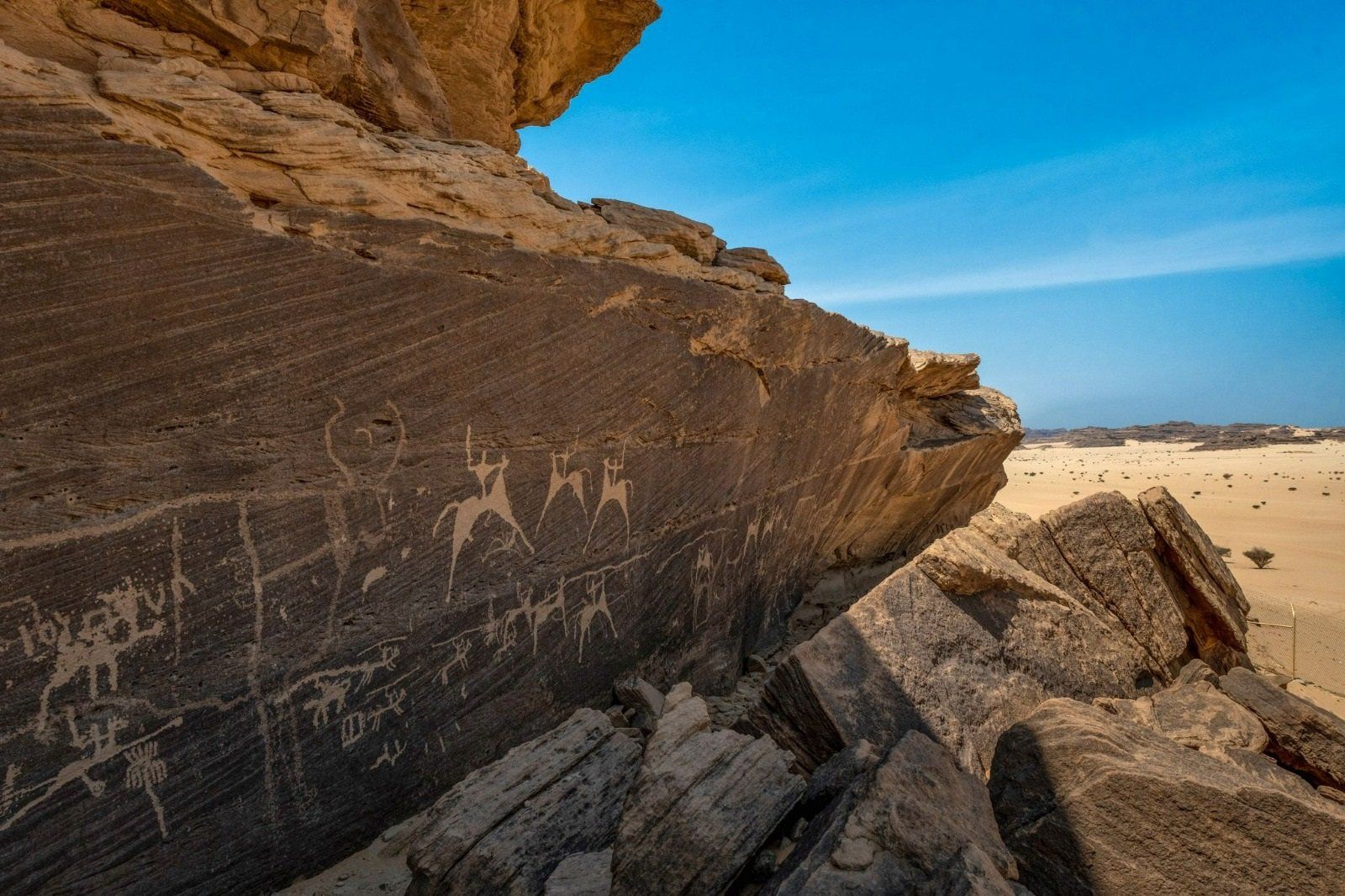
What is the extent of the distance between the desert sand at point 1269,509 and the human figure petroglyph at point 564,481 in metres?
7.50

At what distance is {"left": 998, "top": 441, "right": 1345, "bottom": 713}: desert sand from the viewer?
847 centimetres

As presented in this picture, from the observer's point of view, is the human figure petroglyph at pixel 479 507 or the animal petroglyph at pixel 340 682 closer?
the animal petroglyph at pixel 340 682

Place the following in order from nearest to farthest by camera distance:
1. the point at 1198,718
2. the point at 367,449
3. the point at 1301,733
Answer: the point at 367,449
the point at 1301,733
the point at 1198,718

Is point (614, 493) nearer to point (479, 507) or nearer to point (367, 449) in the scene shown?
point (479, 507)

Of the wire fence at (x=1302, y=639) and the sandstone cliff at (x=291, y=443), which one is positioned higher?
the sandstone cliff at (x=291, y=443)

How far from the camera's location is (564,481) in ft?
13.7

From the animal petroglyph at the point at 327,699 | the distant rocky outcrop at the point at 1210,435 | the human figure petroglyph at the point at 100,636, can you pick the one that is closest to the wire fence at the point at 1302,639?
the animal petroglyph at the point at 327,699

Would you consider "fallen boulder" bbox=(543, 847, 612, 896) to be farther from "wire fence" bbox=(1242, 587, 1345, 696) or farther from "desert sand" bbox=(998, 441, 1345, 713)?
"wire fence" bbox=(1242, 587, 1345, 696)

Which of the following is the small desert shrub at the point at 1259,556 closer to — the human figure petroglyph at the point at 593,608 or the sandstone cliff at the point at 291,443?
the sandstone cliff at the point at 291,443

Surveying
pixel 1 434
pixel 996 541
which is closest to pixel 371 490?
pixel 1 434

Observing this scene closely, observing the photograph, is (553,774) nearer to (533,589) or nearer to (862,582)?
(533,589)

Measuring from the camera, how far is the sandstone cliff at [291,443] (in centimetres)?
241

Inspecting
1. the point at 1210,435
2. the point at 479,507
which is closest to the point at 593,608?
the point at 479,507

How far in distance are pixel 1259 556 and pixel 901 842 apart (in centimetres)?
1556
